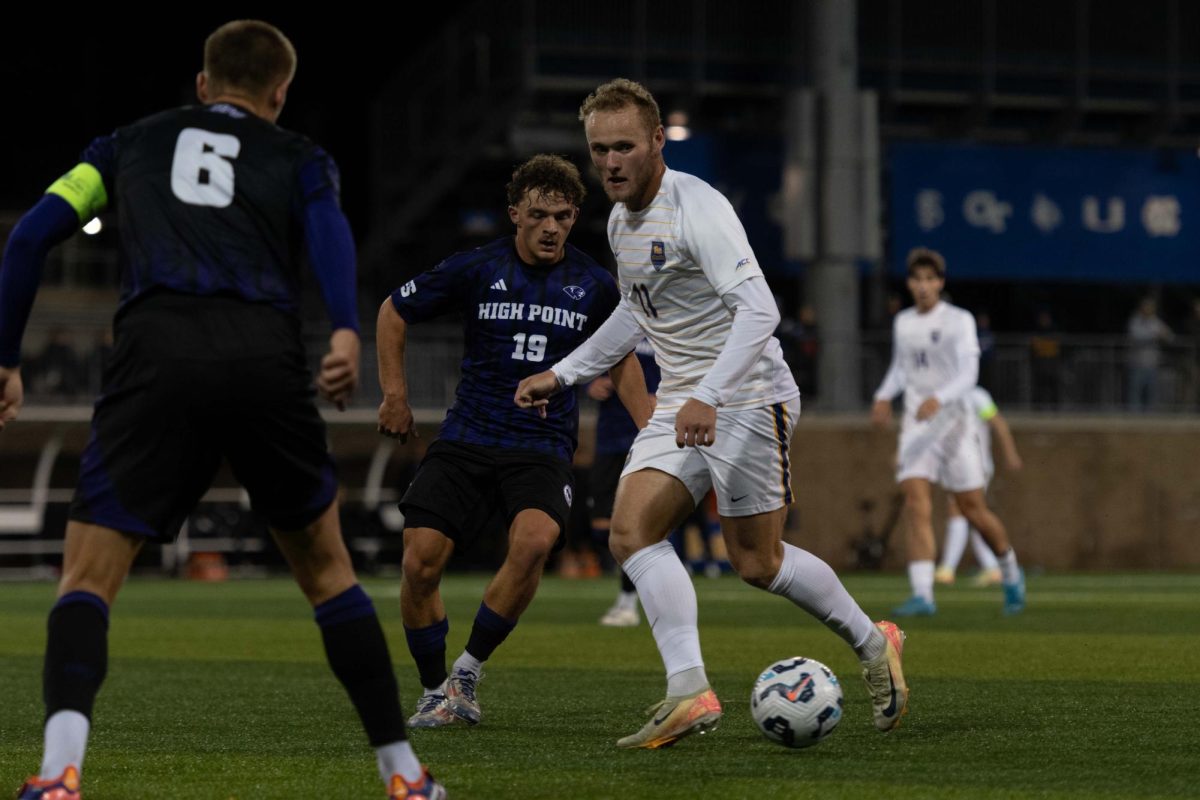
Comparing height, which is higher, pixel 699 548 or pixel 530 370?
pixel 530 370

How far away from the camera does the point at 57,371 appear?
2583 centimetres

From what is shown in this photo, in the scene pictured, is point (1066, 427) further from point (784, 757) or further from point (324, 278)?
point (324, 278)

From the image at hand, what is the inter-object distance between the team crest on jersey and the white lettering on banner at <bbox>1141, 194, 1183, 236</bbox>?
24.9 meters

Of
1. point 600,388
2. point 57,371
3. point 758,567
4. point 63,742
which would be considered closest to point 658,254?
point 758,567

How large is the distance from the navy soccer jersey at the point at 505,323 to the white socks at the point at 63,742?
A: 3369 millimetres

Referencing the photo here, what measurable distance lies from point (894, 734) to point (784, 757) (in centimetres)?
74

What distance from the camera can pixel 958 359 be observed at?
14539 millimetres

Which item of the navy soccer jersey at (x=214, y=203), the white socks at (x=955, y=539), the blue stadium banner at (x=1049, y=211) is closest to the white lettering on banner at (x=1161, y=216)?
the blue stadium banner at (x=1049, y=211)

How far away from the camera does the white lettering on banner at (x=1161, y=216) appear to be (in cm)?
3044

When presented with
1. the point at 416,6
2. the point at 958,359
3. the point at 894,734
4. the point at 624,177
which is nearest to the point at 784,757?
the point at 894,734

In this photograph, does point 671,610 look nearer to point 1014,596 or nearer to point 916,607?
point 916,607

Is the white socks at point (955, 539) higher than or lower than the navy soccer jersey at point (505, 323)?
lower

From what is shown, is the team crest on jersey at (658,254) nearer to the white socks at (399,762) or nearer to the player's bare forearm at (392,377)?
the player's bare forearm at (392,377)

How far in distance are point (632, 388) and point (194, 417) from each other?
3186 mm
